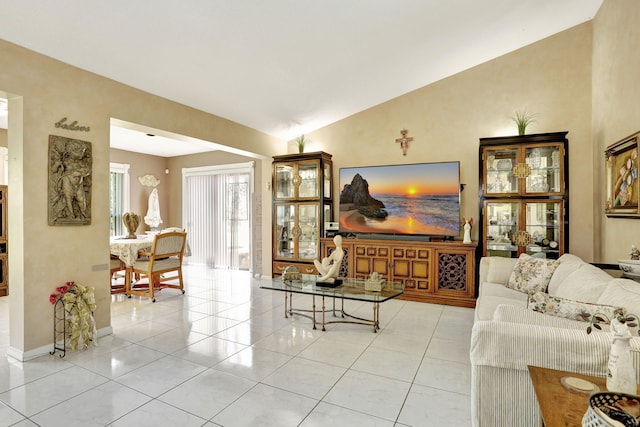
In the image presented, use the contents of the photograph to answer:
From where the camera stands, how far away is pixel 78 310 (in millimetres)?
3008

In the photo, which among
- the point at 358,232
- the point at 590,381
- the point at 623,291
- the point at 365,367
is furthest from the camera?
→ the point at 358,232

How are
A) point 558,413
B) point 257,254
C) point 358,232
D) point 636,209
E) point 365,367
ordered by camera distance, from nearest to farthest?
point 558,413
point 365,367
point 636,209
point 358,232
point 257,254

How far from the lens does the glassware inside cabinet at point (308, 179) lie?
549 cm

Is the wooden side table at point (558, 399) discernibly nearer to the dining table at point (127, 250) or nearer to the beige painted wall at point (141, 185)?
the dining table at point (127, 250)

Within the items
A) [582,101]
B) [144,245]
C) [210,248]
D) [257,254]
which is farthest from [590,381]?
[210,248]

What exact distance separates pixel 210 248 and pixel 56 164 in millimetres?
4687

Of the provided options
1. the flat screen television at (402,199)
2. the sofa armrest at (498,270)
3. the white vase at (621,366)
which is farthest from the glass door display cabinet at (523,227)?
the white vase at (621,366)

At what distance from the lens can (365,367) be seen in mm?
2691

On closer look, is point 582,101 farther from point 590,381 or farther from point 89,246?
point 89,246

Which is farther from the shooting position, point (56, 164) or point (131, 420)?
point (56, 164)

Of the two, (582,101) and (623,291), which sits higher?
(582,101)

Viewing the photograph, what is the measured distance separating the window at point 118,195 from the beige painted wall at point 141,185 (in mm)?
106

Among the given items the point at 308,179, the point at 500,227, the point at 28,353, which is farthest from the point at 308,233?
the point at 28,353

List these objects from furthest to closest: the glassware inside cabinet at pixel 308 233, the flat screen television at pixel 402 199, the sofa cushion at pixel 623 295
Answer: the glassware inside cabinet at pixel 308 233 → the flat screen television at pixel 402 199 → the sofa cushion at pixel 623 295
